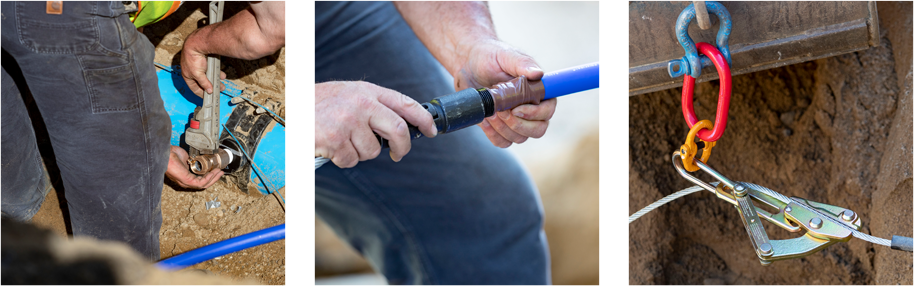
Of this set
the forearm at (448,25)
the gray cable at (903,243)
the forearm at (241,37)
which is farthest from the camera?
the forearm at (448,25)

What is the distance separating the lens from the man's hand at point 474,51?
0.70 meters

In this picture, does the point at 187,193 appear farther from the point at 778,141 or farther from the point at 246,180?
the point at 778,141

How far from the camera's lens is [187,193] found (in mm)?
719

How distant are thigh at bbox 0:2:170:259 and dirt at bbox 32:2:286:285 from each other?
1.2 inches

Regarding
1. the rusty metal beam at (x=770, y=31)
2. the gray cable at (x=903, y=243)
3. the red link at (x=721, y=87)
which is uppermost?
the rusty metal beam at (x=770, y=31)

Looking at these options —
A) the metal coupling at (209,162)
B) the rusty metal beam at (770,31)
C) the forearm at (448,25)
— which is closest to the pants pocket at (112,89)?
the metal coupling at (209,162)

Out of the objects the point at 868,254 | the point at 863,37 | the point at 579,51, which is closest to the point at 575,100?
the point at 579,51

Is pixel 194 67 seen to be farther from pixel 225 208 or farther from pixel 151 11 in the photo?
pixel 225 208

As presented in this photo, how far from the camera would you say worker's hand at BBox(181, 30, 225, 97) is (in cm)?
65

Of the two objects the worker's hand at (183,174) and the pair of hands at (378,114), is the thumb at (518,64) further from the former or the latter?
the worker's hand at (183,174)

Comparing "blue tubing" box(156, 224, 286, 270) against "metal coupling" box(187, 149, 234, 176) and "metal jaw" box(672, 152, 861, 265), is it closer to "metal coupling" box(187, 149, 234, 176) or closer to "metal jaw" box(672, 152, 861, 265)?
"metal coupling" box(187, 149, 234, 176)

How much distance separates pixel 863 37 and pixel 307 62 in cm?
66

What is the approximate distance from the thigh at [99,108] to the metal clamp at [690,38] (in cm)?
63

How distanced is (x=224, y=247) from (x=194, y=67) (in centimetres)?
26
